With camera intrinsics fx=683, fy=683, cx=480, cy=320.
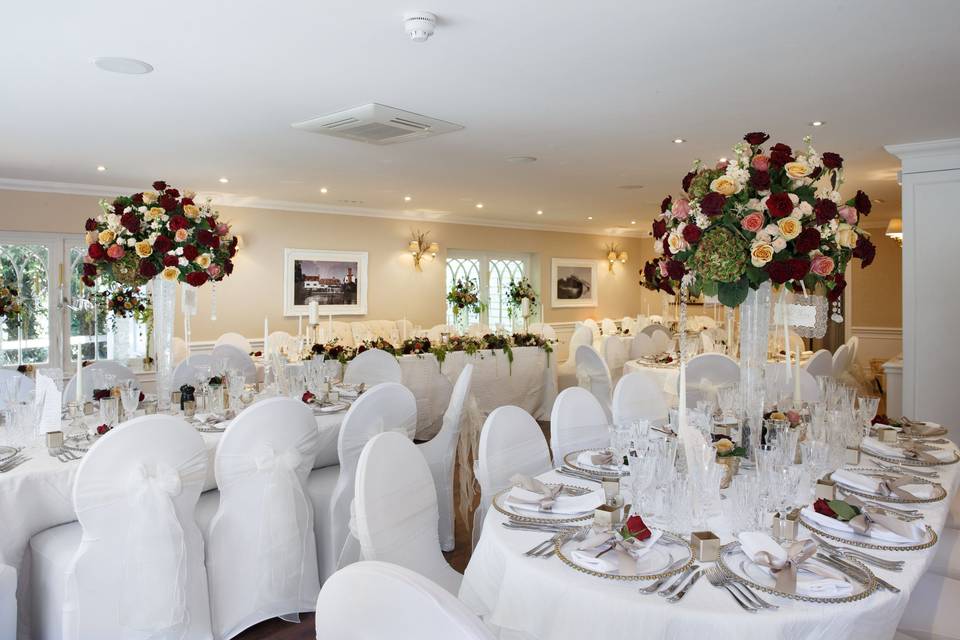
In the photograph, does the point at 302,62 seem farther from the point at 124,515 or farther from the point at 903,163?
the point at 903,163

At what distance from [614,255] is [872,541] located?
11.5m

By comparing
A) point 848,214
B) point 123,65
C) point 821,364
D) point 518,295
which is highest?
point 123,65

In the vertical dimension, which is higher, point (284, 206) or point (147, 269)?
point (284, 206)

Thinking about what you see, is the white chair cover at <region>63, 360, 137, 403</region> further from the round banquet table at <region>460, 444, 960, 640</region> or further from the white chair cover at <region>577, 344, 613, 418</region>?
the white chair cover at <region>577, 344, 613, 418</region>

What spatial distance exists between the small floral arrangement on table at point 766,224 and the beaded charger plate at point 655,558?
1239 mm

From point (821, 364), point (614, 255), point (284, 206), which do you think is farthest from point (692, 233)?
point (614, 255)

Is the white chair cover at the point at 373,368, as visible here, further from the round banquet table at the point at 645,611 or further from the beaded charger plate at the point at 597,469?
the round banquet table at the point at 645,611

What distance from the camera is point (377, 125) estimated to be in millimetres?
4422

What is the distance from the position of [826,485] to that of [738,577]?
76cm

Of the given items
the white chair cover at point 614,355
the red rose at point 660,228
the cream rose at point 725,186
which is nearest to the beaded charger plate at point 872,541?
the cream rose at point 725,186

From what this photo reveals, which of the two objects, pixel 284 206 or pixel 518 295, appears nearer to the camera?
pixel 284 206

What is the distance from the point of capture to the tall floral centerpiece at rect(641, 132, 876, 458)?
2.63m

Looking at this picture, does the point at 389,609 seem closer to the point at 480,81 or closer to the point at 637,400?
the point at 637,400

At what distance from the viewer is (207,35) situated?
3.02 m
